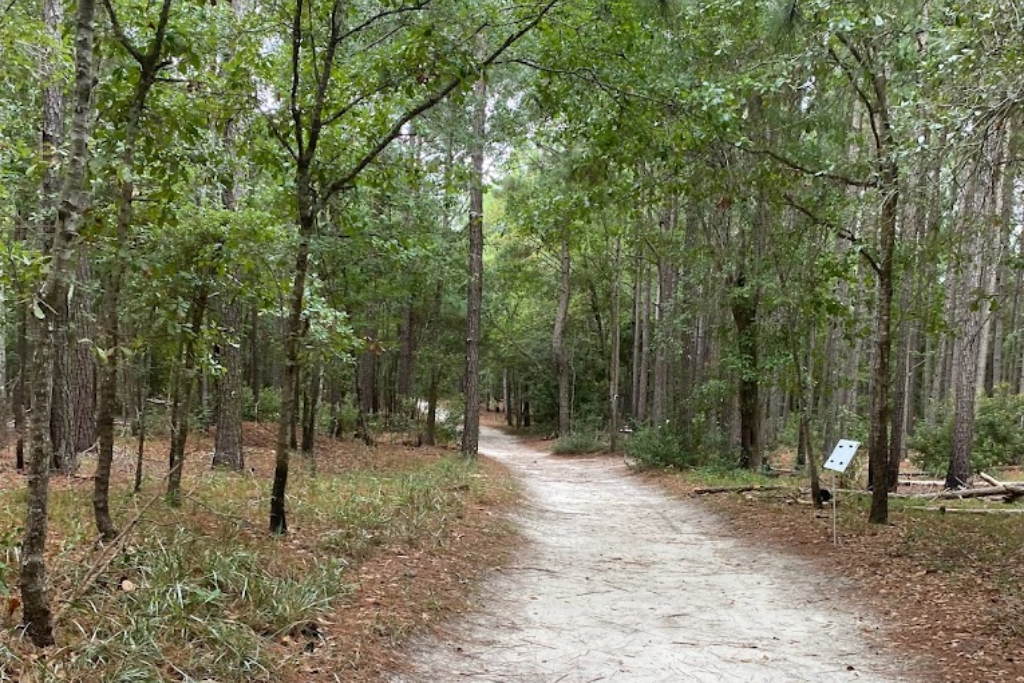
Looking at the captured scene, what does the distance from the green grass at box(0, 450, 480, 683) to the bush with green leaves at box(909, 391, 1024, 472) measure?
14420 mm

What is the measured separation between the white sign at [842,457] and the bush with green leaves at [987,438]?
1086 centimetres

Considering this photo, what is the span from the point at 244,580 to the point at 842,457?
667 centimetres

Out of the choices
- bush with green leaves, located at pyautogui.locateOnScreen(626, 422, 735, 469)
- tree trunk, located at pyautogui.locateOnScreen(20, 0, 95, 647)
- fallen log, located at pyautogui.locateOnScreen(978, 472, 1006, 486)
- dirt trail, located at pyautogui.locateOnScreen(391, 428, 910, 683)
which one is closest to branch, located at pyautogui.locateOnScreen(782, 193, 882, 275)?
dirt trail, located at pyautogui.locateOnScreen(391, 428, 910, 683)

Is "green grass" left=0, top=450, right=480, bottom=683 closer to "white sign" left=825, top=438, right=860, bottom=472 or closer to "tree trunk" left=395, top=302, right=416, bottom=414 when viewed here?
"white sign" left=825, top=438, right=860, bottom=472

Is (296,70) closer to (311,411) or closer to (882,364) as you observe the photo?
(882,364)

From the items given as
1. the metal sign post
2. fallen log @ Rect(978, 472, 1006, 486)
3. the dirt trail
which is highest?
the metal sign post

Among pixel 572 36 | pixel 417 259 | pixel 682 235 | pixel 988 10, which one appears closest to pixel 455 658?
pixel 572 36

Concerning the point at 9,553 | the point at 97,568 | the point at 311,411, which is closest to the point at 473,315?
the point at 311,411

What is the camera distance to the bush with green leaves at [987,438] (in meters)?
17.7

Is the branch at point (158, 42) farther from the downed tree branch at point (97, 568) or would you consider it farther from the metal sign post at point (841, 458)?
the metal sign post at point (841, 458)

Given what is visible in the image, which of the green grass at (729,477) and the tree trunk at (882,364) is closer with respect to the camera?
the tree trunk at (882,364)

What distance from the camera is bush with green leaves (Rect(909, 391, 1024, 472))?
1770 cm

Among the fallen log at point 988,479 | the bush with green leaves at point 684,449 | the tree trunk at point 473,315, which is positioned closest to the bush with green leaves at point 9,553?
the tree trunk at point 473,315

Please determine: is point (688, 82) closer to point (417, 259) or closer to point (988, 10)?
point (988, 10)
